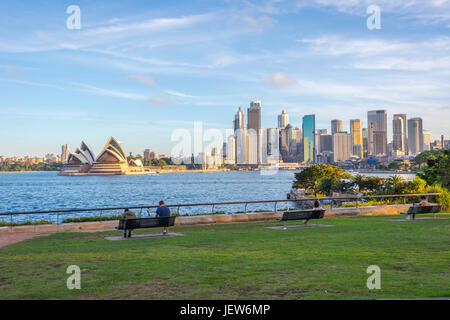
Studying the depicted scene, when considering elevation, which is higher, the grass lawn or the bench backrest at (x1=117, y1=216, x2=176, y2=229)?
the bench backrest at (x1=117, y1=216, x2=176, y2=229)

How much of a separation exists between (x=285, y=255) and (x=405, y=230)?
525 cm

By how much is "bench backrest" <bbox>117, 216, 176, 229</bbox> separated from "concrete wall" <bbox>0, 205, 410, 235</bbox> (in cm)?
235

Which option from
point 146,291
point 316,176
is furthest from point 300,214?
point 316,176

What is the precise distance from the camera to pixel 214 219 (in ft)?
49.0

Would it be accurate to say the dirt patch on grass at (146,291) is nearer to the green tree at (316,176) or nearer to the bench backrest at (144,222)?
the bench backrest at (144,222)

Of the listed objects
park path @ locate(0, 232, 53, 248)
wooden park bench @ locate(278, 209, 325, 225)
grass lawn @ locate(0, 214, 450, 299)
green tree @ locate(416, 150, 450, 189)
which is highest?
green tree @ locate(416, 150, 450, 189)

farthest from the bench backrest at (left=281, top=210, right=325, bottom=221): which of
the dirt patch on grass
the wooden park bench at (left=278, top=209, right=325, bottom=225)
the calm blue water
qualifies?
the calm blue water

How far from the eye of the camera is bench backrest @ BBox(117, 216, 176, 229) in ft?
36.8

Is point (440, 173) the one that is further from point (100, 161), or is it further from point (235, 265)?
point (100, 161)

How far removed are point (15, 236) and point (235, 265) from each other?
24.0 ft

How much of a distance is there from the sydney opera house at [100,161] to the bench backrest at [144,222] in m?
138

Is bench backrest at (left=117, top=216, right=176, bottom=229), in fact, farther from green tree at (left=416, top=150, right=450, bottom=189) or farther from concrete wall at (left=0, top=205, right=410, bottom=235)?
green tree at (left=416, top=150, right=450, bottom=189)

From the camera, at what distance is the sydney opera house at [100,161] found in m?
151
